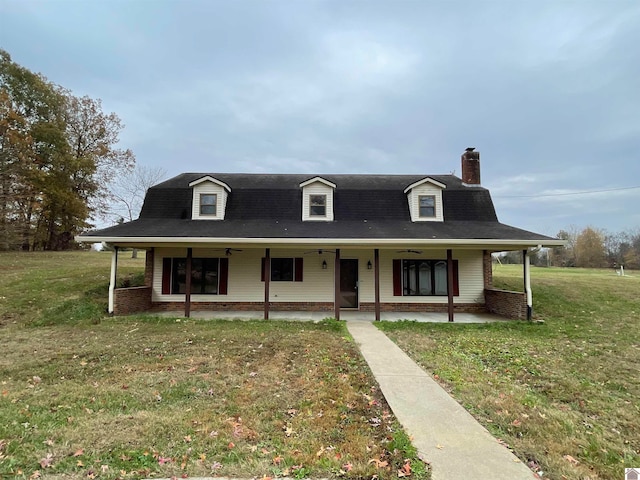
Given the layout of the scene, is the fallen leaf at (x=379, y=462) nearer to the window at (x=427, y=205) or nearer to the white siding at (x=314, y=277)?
the white siding at (x=314, y=277)

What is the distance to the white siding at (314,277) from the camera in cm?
1186

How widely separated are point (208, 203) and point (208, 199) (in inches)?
6.2

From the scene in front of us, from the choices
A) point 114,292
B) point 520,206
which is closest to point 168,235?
point 114,292

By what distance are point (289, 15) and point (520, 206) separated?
1321 inches

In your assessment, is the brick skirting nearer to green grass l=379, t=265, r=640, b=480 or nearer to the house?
the house

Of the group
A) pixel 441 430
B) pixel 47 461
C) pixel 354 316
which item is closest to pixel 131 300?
pixel 354 316

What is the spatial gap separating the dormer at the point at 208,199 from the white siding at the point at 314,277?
1363 millimetres

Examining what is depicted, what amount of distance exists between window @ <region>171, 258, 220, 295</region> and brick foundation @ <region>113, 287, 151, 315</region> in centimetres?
94

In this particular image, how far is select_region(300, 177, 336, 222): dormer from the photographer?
39.3ft

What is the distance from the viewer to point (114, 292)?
1005 centimetres

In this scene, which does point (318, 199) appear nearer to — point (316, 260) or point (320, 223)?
point (320, 223)

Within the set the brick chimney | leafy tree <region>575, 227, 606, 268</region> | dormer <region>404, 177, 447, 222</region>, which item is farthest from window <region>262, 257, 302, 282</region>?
leafy tree <region>575, 227, 606, 268</region>

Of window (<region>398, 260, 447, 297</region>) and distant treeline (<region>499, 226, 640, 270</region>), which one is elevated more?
distant treeline (<region>499, 226, 640, 270</region>)

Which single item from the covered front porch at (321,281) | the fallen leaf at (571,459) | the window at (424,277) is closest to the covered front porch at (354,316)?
the covered front porch at (321,281)
